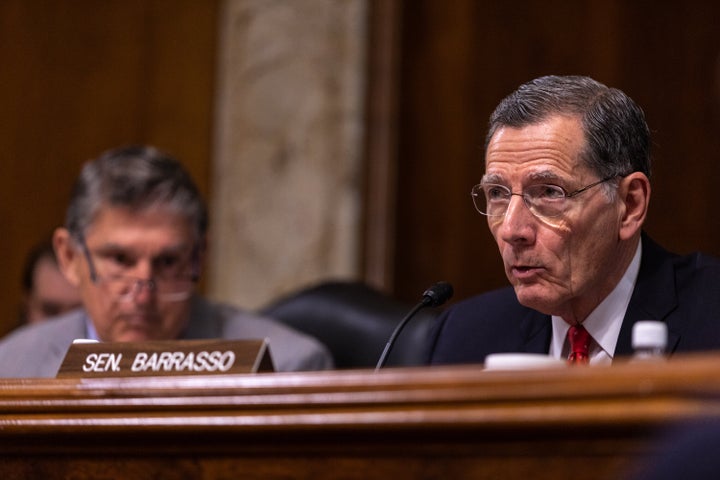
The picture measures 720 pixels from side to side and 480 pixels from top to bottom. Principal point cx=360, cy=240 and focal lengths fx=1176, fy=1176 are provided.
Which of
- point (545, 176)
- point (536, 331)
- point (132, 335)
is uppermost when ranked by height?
point (545, 176)

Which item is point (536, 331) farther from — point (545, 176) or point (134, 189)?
point (134, 189)

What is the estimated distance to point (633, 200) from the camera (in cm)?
235

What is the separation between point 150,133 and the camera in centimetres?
496

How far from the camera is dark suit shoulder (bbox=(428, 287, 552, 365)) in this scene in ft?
8.20

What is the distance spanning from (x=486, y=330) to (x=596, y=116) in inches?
22.5

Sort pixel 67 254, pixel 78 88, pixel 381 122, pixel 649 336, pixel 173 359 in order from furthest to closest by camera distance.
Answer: pixel 78 88 < pixel 381 122 < pixel 67 254 < pixel 173 359 < pixel 649 336

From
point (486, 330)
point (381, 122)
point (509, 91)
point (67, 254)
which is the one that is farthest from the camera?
point (381, 122)

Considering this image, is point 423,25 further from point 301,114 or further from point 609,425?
point 609,425

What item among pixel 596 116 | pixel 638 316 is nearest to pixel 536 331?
pixel 638 316

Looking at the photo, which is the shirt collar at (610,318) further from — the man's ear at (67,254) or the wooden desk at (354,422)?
the man's ear at (67,254)

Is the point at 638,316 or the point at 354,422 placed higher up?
the point at 354,422

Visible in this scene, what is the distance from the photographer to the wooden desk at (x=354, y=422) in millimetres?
1261

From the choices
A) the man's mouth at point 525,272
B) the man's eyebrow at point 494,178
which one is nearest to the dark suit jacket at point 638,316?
the man's mouth at point 525,272

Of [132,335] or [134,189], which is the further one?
[134,189]
